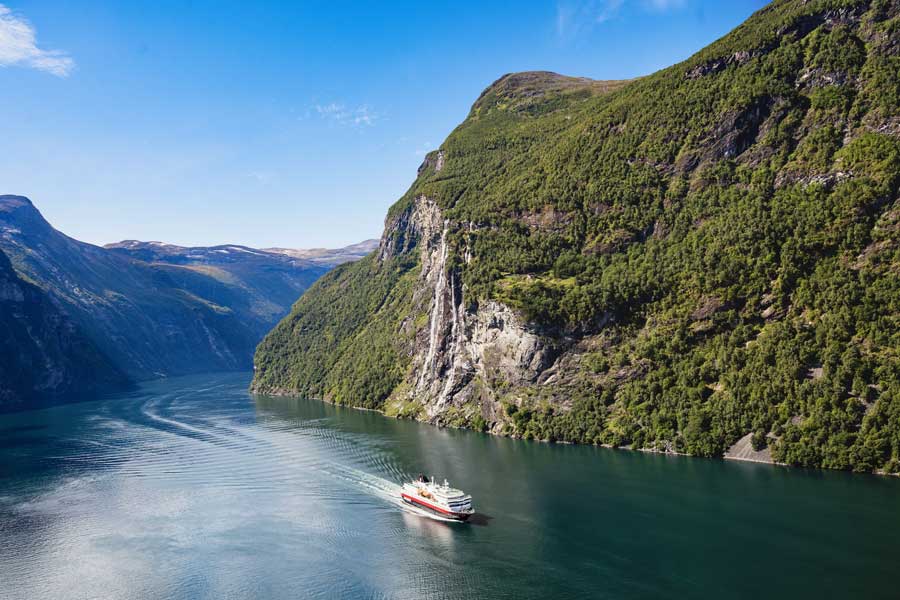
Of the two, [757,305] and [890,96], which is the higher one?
[890,96]

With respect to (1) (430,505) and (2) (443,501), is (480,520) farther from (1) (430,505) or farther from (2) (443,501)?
(1) (430,505)

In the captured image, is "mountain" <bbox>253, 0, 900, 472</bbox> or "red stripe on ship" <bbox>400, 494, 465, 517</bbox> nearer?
"red stripe on ship" <bbox>400, 494, 465, 517</bbox>

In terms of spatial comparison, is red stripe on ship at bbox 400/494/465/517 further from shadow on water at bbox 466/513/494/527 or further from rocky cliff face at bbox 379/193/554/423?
rocky cliff face at bbox 379/193/554/423

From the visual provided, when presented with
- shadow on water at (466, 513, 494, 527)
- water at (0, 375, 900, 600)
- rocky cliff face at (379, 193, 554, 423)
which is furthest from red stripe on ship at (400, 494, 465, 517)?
rocky cliff face at (379, 193, 554, 423)

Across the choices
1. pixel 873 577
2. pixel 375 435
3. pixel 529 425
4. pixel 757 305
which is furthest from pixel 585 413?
pixel 873 577

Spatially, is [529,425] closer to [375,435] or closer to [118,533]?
[375,435]

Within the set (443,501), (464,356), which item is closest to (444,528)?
(443,501)

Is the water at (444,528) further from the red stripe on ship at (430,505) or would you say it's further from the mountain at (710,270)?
the mountain at (710,270)
